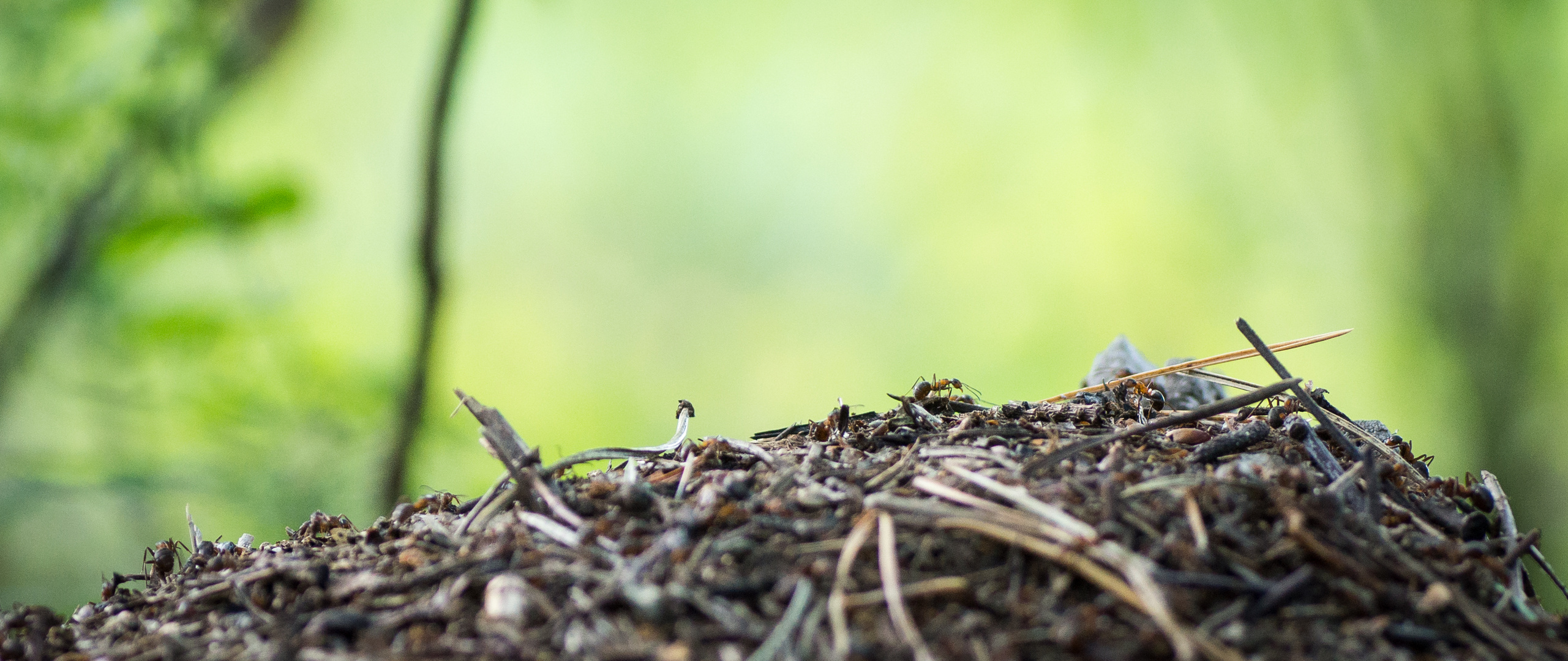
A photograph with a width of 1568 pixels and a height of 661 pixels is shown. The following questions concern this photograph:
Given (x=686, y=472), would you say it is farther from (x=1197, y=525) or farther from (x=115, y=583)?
(x=115, y=583)

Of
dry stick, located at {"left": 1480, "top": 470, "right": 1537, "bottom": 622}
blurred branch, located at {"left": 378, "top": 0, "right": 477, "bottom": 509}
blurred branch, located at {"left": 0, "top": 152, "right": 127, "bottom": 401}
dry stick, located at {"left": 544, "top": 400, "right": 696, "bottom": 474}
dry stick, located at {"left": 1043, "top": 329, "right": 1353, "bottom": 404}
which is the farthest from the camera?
blurred branch, located at {"left": 0, "top": 152, "right": 127, "bottom": 401}

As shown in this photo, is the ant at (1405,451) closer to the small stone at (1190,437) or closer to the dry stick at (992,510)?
the small stone at (1190,437)

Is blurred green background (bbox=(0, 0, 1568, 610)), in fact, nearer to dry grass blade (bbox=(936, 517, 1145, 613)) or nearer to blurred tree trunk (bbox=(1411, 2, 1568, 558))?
blurred tree trunk (bbox=(1411, 2, 1568, 558))

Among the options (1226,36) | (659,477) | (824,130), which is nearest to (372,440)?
(824,130)

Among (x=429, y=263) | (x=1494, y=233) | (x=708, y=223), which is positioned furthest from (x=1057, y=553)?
(x=1494, y=233)

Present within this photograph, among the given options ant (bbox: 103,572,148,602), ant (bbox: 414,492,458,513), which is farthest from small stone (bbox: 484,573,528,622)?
ant (bbox: 103,572,148,602)

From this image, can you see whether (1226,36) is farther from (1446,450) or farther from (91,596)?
(91,596)
